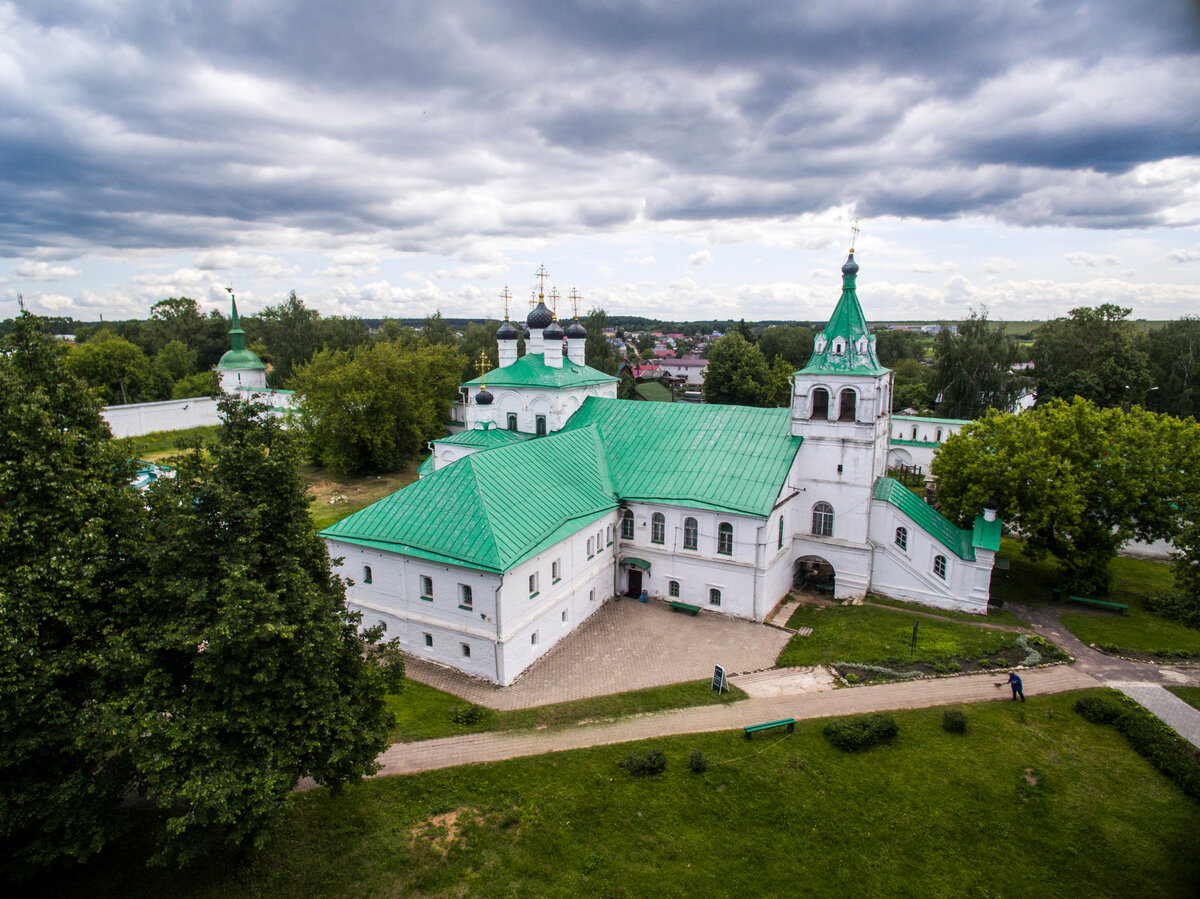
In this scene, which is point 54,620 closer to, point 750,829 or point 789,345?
point 750,829

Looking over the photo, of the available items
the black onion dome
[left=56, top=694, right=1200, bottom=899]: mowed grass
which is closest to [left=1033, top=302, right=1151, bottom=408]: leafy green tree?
the black onion dome

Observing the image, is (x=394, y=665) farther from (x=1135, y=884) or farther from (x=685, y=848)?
(x=1135, y=884)

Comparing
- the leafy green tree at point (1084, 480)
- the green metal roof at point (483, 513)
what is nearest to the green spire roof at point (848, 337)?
the leafy green tree at point (1084, 480)

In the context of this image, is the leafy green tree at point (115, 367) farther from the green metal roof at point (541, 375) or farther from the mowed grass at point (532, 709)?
the mowed grass at point (532, 709)

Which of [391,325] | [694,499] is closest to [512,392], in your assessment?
[694,499]

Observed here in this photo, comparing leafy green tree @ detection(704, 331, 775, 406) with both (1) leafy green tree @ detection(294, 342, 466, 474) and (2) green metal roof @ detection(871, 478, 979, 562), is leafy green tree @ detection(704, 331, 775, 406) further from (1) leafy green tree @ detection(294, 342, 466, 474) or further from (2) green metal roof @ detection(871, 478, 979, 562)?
(2) green metal roof @ detection(871, 478, 979, 562)

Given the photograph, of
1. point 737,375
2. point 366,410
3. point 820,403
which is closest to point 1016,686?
point 820,403

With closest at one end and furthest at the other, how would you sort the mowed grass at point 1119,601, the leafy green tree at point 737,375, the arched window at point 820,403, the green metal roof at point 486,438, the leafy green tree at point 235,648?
the leafy green tree at point 235,648 < the mowed grass at point 1119,601 < the arched window at point 820,403 < the green metal roof at point 486,438 < the leafy green tree at point 737,375
